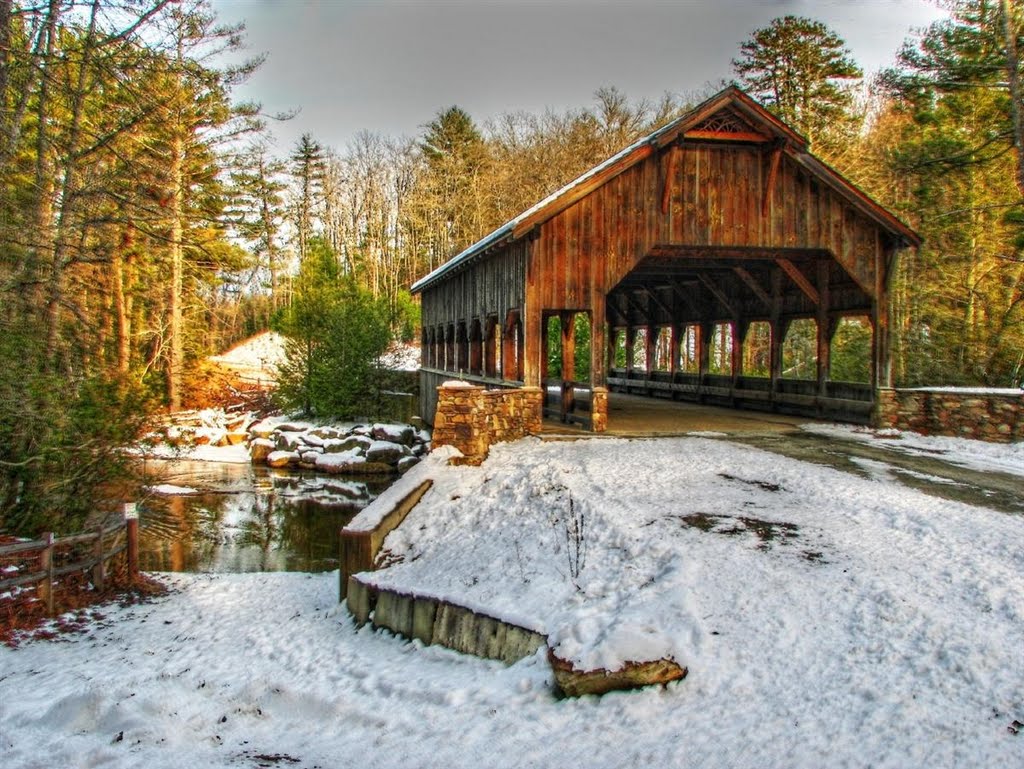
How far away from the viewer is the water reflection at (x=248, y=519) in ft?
38.0

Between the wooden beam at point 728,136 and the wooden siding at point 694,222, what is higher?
the wooden beam at point 728,136

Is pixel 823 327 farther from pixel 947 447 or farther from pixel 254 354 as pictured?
pixel 254 354

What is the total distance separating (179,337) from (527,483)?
19.5 metres

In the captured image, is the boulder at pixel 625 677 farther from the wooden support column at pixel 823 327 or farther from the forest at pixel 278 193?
the wooden support column at pixel 823 327

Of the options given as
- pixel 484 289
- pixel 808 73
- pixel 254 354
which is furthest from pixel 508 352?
pixel 254 354

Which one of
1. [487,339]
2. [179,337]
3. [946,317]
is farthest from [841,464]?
[179,337]

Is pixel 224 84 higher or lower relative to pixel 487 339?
higher

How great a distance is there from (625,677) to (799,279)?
12.7 metres

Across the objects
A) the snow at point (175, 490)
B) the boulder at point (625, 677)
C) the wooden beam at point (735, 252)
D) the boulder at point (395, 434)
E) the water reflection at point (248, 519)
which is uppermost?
the wooden beam at point (735, 252)

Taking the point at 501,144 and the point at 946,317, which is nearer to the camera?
the point at 946,317

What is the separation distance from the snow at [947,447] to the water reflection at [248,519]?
30.6ft

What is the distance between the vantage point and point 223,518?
14273 millimetres

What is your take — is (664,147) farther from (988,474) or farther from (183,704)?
(183,704)

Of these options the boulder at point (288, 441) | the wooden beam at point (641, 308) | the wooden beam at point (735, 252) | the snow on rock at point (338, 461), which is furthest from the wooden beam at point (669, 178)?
the boulder at point (288, 441)
